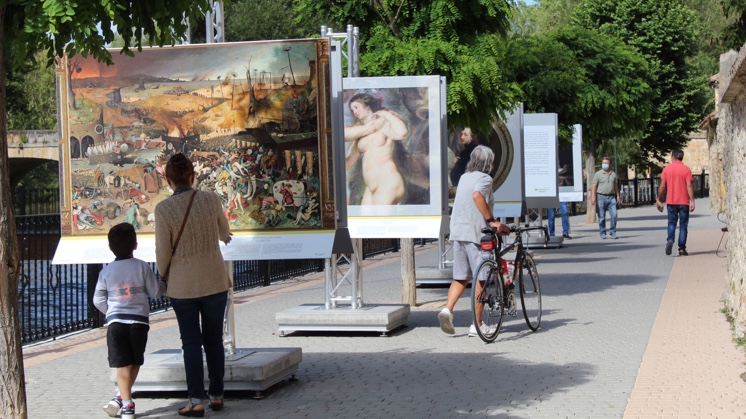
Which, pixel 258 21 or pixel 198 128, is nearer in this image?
pixel 198 128

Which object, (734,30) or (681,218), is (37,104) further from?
(681,218)

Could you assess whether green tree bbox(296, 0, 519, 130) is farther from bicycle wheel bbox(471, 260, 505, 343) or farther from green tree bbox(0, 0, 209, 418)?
green tree bbox(0, 0, 209, 418)

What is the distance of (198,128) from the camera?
867 cm

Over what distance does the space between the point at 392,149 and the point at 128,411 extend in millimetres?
5653

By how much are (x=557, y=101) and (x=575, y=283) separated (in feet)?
33.3

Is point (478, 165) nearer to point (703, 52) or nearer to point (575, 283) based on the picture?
point (575, 283)

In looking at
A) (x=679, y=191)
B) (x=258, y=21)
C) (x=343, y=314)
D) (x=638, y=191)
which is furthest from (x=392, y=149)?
(x=638, y=191)

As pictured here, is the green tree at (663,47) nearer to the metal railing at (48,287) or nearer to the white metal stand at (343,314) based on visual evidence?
the metal railing at (48,287)

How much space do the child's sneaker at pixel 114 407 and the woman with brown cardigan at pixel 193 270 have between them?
41 centimetres

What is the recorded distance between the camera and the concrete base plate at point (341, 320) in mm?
11117

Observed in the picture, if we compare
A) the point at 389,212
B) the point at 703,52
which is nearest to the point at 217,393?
the point at 389,212

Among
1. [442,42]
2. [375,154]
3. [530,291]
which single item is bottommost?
[530,291]

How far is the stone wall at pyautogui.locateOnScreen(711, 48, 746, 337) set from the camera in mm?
9953

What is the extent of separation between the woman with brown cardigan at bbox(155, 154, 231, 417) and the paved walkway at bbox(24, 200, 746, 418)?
1.11ft
